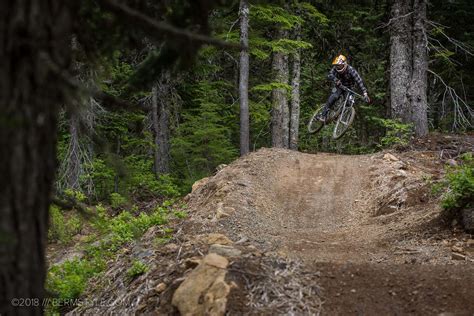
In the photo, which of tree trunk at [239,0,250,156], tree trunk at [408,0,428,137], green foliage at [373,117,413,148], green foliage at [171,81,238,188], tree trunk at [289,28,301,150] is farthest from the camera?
tree trunk at [289,28,301,150]

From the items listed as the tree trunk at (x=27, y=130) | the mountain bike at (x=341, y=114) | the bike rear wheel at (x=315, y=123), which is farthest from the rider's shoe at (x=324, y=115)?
the tree trunk at (x=27, y=130)

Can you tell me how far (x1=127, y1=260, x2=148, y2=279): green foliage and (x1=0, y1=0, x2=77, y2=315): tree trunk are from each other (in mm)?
3181

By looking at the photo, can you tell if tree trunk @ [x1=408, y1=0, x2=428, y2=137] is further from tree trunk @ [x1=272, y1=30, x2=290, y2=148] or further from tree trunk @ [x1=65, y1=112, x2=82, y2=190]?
tree trunk @ [x1=65, y1=112, x2=82, y2=190]

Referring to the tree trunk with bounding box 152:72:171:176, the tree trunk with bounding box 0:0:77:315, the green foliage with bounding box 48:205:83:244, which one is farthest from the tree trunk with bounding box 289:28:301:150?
the tree trunk with bounding box 0:0:77:315

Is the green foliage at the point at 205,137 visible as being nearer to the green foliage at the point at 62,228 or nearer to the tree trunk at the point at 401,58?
the green foliage at the point at 62,228

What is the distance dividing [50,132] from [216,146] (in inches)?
530

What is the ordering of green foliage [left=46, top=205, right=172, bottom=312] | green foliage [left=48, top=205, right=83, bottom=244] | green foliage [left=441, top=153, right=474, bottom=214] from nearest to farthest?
green foliage [left=441, top=153, right=474, bottom=214] < green foliage [left=46, top=205, right=172, bottom=312] < green foliage [left=48, top=205, right=83, bottom=244]

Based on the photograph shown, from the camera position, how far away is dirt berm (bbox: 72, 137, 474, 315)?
4.44 meters

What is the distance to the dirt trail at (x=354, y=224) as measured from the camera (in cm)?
448

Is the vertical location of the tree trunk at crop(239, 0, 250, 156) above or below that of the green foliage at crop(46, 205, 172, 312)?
above

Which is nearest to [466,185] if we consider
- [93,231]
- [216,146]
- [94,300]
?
[94,300]

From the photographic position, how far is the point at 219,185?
9672 millimetres

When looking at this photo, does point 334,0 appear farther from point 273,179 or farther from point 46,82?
point 46,82

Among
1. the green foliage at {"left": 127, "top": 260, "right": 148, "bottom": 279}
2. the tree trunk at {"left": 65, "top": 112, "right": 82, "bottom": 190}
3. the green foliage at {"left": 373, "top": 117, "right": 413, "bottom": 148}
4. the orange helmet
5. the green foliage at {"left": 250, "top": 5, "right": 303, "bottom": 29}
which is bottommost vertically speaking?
the green foliage at {"left": 127, "top": 260, "right": 148, "bottom": 279}
